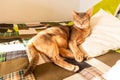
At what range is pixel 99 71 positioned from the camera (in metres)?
1.01

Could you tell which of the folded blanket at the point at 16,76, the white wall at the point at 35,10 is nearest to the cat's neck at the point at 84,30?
the folded blanket at the point at 16,76

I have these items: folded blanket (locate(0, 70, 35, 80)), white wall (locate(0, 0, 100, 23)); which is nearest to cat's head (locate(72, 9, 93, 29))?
folded blanket (locate(0, 70, 35, 80))

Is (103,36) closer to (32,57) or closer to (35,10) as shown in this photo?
(32,57)

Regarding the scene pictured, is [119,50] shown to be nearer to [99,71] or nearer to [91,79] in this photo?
[99,71]

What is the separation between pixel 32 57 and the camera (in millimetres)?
1029

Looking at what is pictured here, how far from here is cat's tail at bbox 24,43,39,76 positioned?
0.97 meters

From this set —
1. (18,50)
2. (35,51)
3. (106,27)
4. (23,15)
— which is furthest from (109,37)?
(23,15)

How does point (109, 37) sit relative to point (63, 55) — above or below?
above

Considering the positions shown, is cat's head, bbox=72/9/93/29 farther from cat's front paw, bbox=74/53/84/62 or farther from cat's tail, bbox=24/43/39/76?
cat's tail, bbox=24/43/39/76

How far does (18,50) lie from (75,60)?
44cm

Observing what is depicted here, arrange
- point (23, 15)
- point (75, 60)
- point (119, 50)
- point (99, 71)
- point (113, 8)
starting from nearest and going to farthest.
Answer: point (99, 71) → point (75, 60) → point (119, 50) → point (113, 8) → point (23, 15)

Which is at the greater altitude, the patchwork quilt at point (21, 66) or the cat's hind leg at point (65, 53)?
the cat's hind leg at point (65, 53)

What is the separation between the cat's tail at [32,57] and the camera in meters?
0.97

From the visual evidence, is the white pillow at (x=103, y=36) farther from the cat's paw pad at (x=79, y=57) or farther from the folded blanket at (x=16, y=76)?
the folded blanket at (x=16, y=76)
